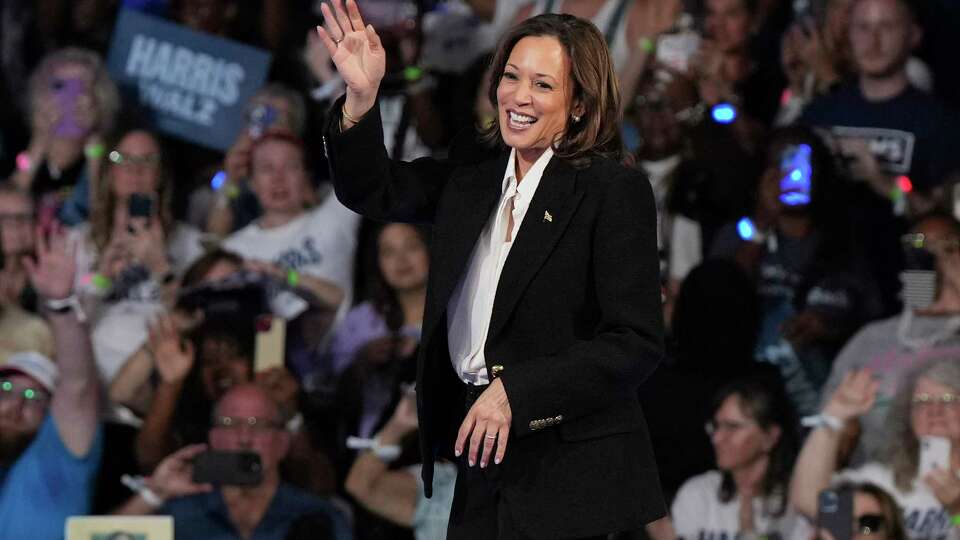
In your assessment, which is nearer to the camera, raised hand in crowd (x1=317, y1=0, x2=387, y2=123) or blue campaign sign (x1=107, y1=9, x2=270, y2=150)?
raised hand in crowd (x1=317, y1=0, x2=387, y2=123)

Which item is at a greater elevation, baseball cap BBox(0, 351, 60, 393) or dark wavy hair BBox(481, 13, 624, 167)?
dark wavy hair BBox(481, 13, 624, 167)

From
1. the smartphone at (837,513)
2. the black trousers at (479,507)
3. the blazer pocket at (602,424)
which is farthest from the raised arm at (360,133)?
the smartphone at (837,513)

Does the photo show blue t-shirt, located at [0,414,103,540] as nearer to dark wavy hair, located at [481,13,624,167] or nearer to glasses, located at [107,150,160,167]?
glasses, located at [107,150,160,167]

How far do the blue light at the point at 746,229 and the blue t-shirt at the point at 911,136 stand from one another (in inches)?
13.5

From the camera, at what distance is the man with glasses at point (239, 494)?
4.61m

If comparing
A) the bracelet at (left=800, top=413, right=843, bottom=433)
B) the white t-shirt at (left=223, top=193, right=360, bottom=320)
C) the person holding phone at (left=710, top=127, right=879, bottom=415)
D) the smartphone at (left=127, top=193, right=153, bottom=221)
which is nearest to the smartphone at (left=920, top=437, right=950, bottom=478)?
the bracelet at (left=800, top=413, right=843, bottom=433)

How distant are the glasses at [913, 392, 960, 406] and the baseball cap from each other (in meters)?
2.68

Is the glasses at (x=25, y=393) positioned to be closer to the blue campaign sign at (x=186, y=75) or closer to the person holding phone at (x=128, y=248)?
the person holding phone at (x=128, y=248)

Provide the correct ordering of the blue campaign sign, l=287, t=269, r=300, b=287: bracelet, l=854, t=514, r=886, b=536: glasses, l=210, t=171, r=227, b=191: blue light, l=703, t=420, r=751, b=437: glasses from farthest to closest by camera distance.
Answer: the blue campaign sign
l=210, t=171, r=227, b=191: blue light
l=287, t=269, r=300, b=287: bracelet
l=703, t=420, r=751, b=437: glasses
l=854, t=514, r=886, b=536: glasses

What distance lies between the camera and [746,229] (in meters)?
4.75

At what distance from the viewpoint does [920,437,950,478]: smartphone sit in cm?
425

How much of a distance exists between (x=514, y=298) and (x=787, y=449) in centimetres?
258

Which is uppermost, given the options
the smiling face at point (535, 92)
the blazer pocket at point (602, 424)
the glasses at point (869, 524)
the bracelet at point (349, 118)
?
the smiling face at point (535, 92)

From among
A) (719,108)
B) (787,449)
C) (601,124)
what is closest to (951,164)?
(719,108)
